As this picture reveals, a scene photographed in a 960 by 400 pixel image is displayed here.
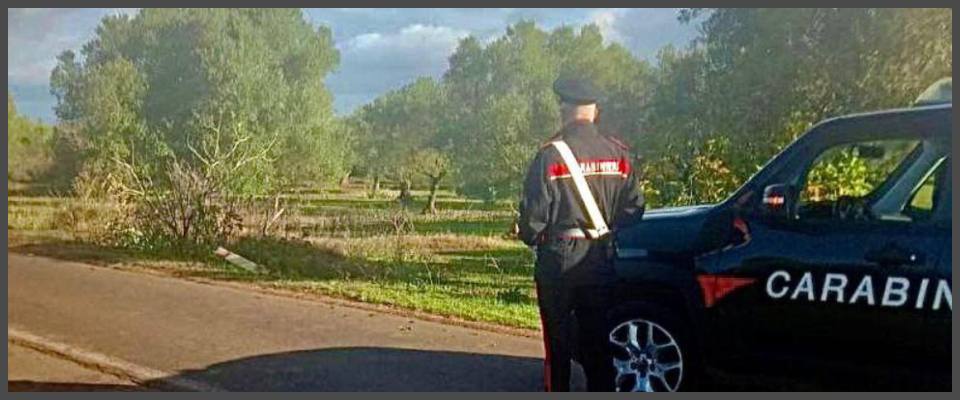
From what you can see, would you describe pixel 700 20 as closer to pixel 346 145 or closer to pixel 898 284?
pixel 898 284

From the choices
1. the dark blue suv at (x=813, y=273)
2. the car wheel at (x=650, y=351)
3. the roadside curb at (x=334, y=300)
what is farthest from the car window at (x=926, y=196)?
the roadside curb at (x=334, y=300)

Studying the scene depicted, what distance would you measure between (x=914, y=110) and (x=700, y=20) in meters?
1.93

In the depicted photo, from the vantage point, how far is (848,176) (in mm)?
4363

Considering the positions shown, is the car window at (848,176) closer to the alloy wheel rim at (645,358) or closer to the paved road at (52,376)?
the alloy wheel rim at (645,358)

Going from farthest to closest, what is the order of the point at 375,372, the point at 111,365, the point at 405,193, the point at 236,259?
the point at 236,259 → the point at 405,193 → the point at 111,365 → the point at 375,372

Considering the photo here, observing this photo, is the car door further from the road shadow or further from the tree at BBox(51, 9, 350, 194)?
the tree at BBox(51, 9, 350, 194)

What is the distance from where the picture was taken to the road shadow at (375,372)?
4945 mm

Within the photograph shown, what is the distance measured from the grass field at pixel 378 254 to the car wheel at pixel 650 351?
1896 millimetres

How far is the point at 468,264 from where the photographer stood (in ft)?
23.4

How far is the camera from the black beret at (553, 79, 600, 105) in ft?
14.0

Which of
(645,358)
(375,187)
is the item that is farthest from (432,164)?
(645,358)

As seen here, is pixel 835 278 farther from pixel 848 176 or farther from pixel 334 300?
pixel 334 300

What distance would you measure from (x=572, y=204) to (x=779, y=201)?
0.96 meters

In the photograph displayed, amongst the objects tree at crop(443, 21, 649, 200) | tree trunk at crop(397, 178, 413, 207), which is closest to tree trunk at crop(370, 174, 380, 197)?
tree trunk at crop(397, 178, 413, 207)
